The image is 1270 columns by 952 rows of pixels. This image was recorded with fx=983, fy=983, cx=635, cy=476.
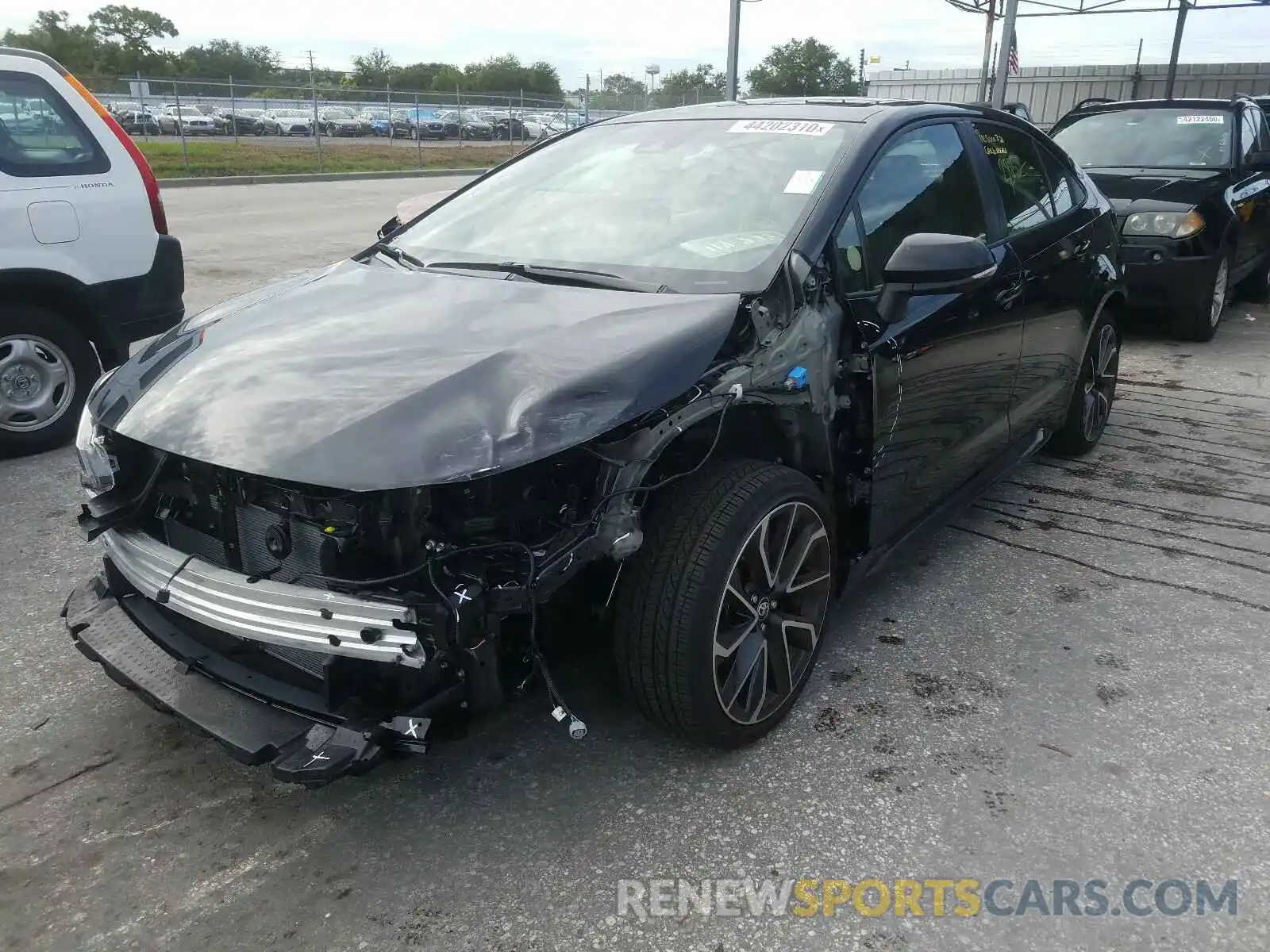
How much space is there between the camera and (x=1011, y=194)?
3934 mm

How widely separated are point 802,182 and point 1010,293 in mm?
1120

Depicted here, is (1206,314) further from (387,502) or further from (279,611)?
(279,611)

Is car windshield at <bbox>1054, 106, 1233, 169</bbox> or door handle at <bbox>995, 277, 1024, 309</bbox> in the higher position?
car windshield at <bbox>1054, 106, 1233, 169</bbox>

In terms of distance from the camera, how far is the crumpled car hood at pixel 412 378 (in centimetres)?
212

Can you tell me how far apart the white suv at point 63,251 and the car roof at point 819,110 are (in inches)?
113

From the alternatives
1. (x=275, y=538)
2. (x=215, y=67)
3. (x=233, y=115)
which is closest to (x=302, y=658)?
(x=275, y=538)

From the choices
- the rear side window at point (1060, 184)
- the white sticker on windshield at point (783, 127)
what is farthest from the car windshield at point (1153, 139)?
the white sticker on windshield at point (783, 127)

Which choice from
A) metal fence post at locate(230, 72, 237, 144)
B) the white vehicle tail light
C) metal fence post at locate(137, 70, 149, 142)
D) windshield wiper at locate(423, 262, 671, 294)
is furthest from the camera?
metal fence post at locate(230, 72, 237, 144)

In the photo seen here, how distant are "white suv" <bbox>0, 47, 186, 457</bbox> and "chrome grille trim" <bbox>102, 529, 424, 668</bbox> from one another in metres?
3.18

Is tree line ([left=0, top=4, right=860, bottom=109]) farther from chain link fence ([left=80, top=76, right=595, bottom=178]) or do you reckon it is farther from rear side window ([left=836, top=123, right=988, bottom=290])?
rear side window ([left=836, top=123, right=988, bottom=290])

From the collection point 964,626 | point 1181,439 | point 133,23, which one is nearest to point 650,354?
point 964,626

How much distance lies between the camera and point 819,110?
347 cm

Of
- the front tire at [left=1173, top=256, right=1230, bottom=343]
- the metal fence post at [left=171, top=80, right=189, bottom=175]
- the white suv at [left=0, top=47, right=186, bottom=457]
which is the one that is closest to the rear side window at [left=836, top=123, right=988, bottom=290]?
the white suv at [left=0, top=47, right=186, bottom=457]

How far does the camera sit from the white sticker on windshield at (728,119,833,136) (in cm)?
329
